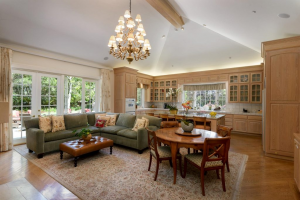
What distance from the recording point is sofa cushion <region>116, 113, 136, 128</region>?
15.8 feet

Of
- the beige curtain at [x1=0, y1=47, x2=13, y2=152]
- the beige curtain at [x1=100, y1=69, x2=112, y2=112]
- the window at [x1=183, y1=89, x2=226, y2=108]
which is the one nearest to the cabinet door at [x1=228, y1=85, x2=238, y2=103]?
the window at [x1=183, y1=89, x2=226, y2=108]

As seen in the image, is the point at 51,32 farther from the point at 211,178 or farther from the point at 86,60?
the point at 211,178

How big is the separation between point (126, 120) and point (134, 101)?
219cm

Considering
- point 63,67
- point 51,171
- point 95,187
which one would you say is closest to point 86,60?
point 63,67

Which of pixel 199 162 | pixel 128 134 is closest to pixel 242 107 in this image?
pixel 128 134

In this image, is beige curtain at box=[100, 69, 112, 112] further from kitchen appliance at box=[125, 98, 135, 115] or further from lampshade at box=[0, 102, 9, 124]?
lampshade at box=[0, 102, 9, 124]

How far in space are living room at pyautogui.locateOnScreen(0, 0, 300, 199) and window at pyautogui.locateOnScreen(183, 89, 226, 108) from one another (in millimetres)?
96

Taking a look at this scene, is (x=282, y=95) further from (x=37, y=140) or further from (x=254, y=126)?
(x=37, y=140)

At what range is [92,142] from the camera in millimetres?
3527

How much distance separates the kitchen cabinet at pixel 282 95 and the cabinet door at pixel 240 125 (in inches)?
87.4

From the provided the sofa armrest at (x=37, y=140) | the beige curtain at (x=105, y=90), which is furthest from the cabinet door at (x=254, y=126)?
the sofa armrest at (x=37, y=140)

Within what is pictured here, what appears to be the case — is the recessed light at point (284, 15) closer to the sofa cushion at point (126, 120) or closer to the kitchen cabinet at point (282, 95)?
the kitchen cabinet at point (282, 95)

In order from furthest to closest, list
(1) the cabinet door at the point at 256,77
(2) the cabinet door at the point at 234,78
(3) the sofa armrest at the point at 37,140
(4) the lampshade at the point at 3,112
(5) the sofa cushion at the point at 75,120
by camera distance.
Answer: (2) the cabinet door at the point at 234,78 < (1) the cabinet door at the point at 256,77 < (5) the sofa cushion at the point at 75,120 < (3) the sofa armrest at the point at 37,140 < (4) the lampshade at the point at 3,112

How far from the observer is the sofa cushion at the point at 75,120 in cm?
457
